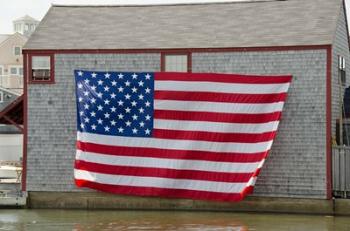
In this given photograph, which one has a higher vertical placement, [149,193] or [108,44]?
[108,44]

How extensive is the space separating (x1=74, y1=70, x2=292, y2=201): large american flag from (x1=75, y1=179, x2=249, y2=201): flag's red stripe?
4 centimetres

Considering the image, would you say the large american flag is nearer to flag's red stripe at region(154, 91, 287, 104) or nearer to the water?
flag's red stripe at region(154, 91, 287, 104)

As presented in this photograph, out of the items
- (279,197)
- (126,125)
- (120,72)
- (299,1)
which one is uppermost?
(299,1)

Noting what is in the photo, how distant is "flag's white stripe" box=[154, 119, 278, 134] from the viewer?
1158 inches

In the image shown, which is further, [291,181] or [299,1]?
[299,1]

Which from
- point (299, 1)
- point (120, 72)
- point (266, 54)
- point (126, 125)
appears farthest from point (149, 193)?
point (299, 1)

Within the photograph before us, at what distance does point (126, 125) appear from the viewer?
100ft

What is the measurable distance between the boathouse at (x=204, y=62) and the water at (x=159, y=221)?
1113mm

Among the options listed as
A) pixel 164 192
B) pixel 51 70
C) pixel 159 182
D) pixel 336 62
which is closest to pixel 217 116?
pixel 159 182

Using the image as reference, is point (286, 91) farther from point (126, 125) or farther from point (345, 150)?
point (126, 125)

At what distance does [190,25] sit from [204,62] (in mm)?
2329

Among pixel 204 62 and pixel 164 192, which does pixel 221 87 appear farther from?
pixel 164 192

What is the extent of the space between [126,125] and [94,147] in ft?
4.83

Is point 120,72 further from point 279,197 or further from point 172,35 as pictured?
point 279,197
